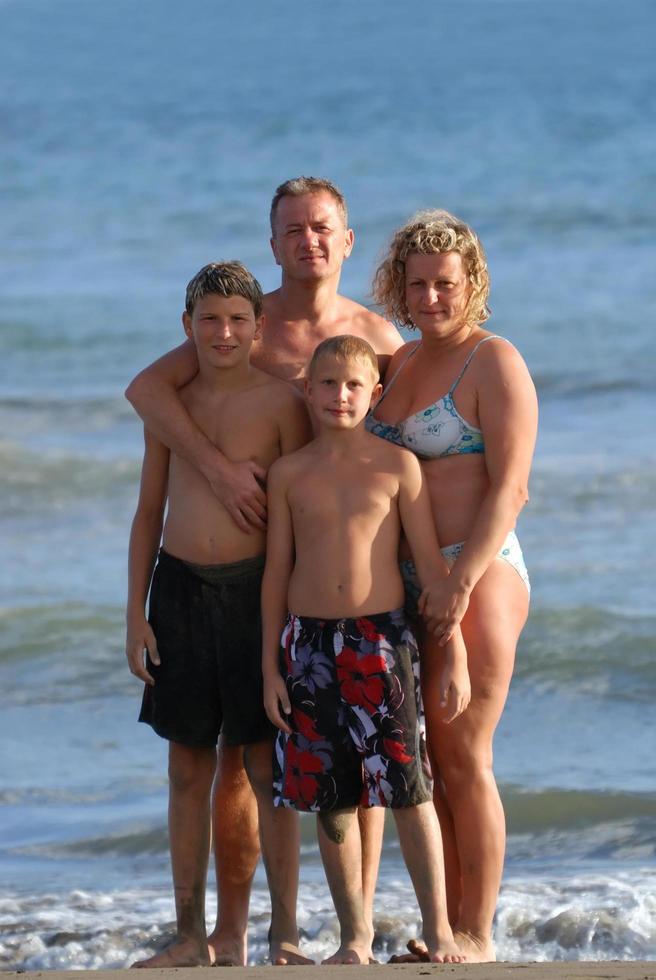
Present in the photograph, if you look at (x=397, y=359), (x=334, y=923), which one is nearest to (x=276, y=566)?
(x=397, y=359)

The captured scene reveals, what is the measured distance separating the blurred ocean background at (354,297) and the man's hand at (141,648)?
108 centimetres

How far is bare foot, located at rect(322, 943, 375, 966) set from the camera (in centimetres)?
350

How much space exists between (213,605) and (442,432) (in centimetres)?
70

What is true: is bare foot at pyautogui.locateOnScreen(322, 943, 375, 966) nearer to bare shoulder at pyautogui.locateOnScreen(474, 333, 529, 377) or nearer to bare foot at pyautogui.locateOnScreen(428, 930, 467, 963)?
bare foot at pyautogui.locateOnScreen(428, 930, 467, 963)

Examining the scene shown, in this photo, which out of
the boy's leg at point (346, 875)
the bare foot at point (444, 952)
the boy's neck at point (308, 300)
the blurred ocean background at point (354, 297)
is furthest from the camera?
the blurred ocean background at point (354, 297)

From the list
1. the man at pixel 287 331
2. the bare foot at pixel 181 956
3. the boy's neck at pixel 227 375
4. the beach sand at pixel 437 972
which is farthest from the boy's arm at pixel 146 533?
the beach sand at pixel 437 972

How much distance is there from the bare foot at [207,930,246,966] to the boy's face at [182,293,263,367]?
1.54 metres

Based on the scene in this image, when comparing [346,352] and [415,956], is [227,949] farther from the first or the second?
[346,352]

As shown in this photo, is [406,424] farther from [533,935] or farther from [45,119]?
[45,119]

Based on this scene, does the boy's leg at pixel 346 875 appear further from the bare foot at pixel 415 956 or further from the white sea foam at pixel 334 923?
the white sea foam at pixel 334 923

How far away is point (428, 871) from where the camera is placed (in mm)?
3453

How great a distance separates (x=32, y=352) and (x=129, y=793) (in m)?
10.4

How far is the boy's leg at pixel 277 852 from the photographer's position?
3.67m

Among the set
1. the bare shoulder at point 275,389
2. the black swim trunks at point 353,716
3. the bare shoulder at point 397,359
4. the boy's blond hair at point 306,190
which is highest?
the boy's blond hair at point 306,190
